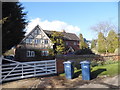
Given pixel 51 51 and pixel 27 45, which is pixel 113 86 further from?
pixel 27 45

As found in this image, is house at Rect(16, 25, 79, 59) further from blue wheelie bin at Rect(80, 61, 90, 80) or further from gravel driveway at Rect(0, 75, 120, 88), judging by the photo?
blue wheelie bin at Rect(80, 61, 90, 80)

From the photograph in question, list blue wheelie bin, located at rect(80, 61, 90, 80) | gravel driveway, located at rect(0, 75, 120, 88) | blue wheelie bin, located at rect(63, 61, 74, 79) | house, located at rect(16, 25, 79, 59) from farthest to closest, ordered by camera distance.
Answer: house, located at rect(16, 25, 79, 59)
blue wheelie bin, located at rect(63, 61, 74, 79)
blue wheelie bin, located at rect(80, 61, 90, 80)
gravel driveway, located at rect(0, 75, 120, 88)

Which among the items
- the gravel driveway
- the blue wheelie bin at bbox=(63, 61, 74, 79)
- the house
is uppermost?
the house

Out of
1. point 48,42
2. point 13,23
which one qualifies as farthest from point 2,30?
point 48,42

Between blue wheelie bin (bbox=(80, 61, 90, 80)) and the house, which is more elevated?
the house

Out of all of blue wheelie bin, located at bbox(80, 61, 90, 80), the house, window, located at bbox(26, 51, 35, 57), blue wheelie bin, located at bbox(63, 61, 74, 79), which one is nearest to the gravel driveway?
blue wheelie bin, located at bbox(80, 61, 90, 80)

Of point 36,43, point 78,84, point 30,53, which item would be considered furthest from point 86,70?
point 36,43

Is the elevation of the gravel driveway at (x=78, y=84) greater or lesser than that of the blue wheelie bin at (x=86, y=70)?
lesser

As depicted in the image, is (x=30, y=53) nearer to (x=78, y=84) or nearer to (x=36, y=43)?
(x=36, y=43)

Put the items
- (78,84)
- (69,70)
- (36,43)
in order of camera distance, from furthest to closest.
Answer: (36,43), (69,70), (78,84)

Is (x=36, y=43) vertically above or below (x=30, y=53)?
above

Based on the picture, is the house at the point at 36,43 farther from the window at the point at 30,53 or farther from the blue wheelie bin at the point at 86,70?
the blue wheelie bin at the point at 86,70

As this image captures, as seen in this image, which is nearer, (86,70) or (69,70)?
(86,70)

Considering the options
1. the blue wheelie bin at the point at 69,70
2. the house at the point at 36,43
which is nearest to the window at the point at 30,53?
the house at the point at 36,43
